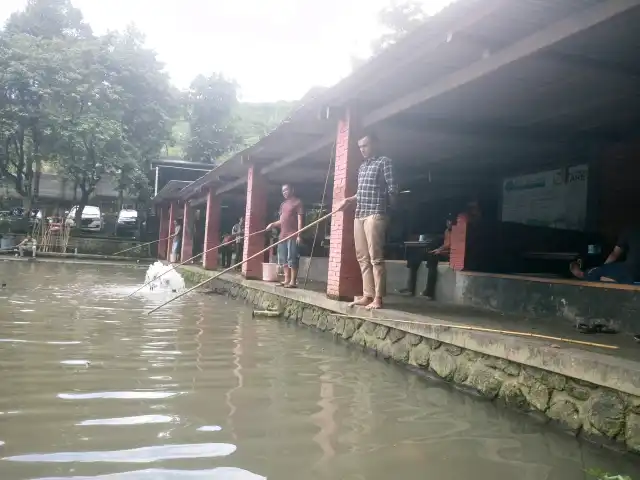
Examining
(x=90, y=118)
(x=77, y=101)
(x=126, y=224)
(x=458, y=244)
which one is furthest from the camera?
(x=126, y=224)

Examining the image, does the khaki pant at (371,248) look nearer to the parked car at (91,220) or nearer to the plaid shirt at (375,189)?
the plaid shirt at (375,189)

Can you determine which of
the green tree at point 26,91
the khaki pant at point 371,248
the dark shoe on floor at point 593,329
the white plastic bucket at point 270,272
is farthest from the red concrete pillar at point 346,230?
the green tree at point 26,91

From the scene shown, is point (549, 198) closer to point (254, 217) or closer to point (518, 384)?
point (254, 217)

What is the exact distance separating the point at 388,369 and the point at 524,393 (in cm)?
155

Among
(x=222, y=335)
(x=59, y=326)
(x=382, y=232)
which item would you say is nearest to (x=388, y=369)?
(x=382, y=232)

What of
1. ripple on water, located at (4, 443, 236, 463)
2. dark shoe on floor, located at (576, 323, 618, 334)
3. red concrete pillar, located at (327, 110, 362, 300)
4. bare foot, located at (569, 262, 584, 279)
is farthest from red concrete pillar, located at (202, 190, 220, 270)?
ripple on water, located at (4, 443, 236, 463)

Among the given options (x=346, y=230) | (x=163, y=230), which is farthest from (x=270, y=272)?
(x=163, y=230)

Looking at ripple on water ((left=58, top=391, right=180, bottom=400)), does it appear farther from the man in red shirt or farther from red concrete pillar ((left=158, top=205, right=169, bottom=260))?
red concrete pillar ((left=158, top=205, right=169, bottom=260))

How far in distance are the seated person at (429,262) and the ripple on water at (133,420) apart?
5.37m

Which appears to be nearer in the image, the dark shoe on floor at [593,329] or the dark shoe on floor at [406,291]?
the dark shoe on floor at [593,329]

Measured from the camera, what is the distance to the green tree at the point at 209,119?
32625 mm

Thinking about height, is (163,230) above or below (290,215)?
above

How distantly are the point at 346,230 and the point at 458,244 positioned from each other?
5.18 ft

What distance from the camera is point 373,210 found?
5.97 m
